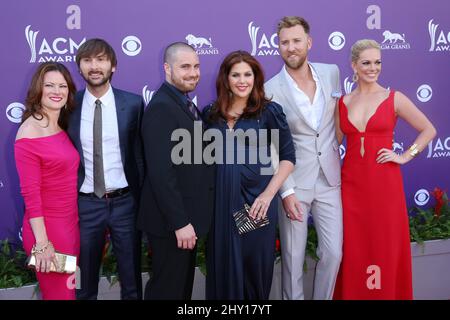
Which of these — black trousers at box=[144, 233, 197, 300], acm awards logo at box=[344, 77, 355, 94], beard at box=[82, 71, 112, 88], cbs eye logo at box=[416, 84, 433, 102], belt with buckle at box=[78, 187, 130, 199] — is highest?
acm awards logo at box=[344, 77, 355, 94]

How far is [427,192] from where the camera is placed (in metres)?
4.48

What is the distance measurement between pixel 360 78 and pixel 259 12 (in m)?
1.28

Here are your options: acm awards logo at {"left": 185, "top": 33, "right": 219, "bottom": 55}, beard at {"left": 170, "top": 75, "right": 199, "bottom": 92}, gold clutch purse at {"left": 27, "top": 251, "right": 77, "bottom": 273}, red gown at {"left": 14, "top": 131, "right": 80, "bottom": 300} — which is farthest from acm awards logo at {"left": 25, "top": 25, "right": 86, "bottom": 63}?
gold clutch purse at {"left": 27, "top": 251, "right": 77, "bottom": 273}

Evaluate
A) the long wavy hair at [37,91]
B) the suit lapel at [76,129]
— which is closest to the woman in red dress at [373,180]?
the suit lapel at [76,129]

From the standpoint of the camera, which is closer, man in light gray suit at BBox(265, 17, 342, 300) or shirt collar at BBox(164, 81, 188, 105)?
shirt collar at BBox(164, 81, 188, 105)

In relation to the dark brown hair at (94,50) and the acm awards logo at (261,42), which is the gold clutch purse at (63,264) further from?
the acm awards logo at (261,42)

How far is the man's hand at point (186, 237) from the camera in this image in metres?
2.49

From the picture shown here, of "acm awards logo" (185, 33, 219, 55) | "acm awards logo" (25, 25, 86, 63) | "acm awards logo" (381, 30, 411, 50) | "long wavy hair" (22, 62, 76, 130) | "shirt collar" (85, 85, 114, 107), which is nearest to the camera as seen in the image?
"long wavy hair" (22, 62, 76, 130)

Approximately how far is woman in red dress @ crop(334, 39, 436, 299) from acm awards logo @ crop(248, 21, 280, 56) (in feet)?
3.71

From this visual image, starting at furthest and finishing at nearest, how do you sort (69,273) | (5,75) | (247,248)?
(5,75), (247,248), (69,273)

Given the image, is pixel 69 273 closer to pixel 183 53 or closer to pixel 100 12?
pixel 183 53

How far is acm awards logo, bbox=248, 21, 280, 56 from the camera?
3.96 meters

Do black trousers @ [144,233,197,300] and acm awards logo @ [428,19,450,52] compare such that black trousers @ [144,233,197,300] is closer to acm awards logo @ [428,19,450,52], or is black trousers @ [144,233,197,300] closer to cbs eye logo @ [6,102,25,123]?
cbs eye logo @ [6,102,25,123]

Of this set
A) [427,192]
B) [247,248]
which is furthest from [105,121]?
[427,192]
